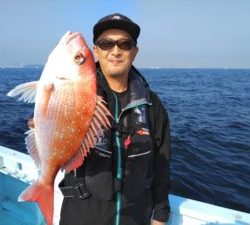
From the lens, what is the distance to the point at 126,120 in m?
2.99

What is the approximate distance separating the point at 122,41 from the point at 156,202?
1.64 m

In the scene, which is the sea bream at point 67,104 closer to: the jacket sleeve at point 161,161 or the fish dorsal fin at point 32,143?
the fish dorsal fin at point 32,143

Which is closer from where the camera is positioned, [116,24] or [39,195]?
[39,195]

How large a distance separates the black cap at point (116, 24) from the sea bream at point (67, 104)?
0.69m

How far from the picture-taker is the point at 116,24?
9.37 ft

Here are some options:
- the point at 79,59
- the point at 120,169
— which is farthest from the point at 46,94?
the point at 120,169

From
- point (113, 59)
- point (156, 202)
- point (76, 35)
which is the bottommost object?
point (156, 202)

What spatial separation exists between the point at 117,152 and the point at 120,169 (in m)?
0.15

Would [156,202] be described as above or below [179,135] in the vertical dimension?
above

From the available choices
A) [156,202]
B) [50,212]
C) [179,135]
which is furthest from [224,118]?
[50,212]

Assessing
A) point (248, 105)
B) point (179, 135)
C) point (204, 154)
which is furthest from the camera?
point (248, 105)

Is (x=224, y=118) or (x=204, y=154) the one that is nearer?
(x=204, y=154)

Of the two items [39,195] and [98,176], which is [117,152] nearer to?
[98,176]

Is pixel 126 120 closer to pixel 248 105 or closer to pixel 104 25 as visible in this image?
pixel 104 25
